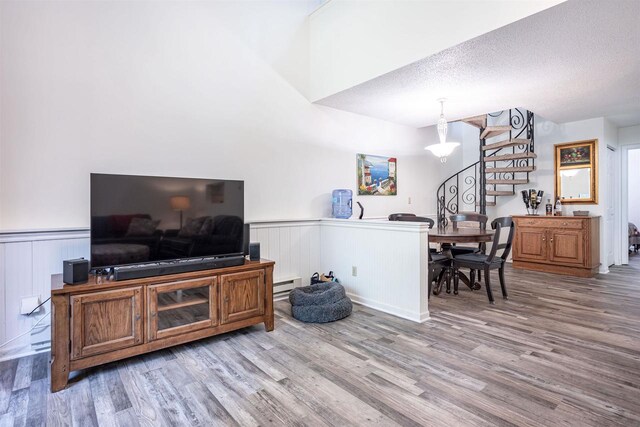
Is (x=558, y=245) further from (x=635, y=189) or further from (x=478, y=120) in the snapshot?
(x=635, y=189)

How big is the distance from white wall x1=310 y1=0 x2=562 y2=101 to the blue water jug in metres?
1.22

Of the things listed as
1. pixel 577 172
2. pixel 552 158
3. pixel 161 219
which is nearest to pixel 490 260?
pixel 577 172

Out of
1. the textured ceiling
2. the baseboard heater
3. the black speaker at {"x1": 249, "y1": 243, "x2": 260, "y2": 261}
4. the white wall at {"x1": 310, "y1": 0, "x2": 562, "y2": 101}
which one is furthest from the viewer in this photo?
the baseboard heater

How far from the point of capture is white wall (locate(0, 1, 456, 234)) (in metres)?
2.47

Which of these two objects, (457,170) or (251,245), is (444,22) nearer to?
(251,245)

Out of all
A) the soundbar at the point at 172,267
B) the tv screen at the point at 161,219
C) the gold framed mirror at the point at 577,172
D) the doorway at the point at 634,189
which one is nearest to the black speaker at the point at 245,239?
the tv screen at the point at 161,219

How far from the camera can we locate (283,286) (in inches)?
154

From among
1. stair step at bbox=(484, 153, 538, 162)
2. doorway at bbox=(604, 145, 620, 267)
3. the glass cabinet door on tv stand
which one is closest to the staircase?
stair step at bbox=(484, 153, 538, 162)

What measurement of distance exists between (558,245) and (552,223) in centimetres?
34

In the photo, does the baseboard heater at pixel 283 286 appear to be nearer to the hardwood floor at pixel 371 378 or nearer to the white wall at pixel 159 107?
the hardwood floor at pixel 371 378

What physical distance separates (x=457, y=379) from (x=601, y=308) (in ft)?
8.07

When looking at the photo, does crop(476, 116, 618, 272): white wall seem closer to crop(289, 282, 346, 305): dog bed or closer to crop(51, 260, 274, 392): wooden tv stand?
crop(289, 282, 346, 305): dog bed

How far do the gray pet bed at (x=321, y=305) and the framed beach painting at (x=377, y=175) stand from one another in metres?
1.93

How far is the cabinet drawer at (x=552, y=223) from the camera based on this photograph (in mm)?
4918
